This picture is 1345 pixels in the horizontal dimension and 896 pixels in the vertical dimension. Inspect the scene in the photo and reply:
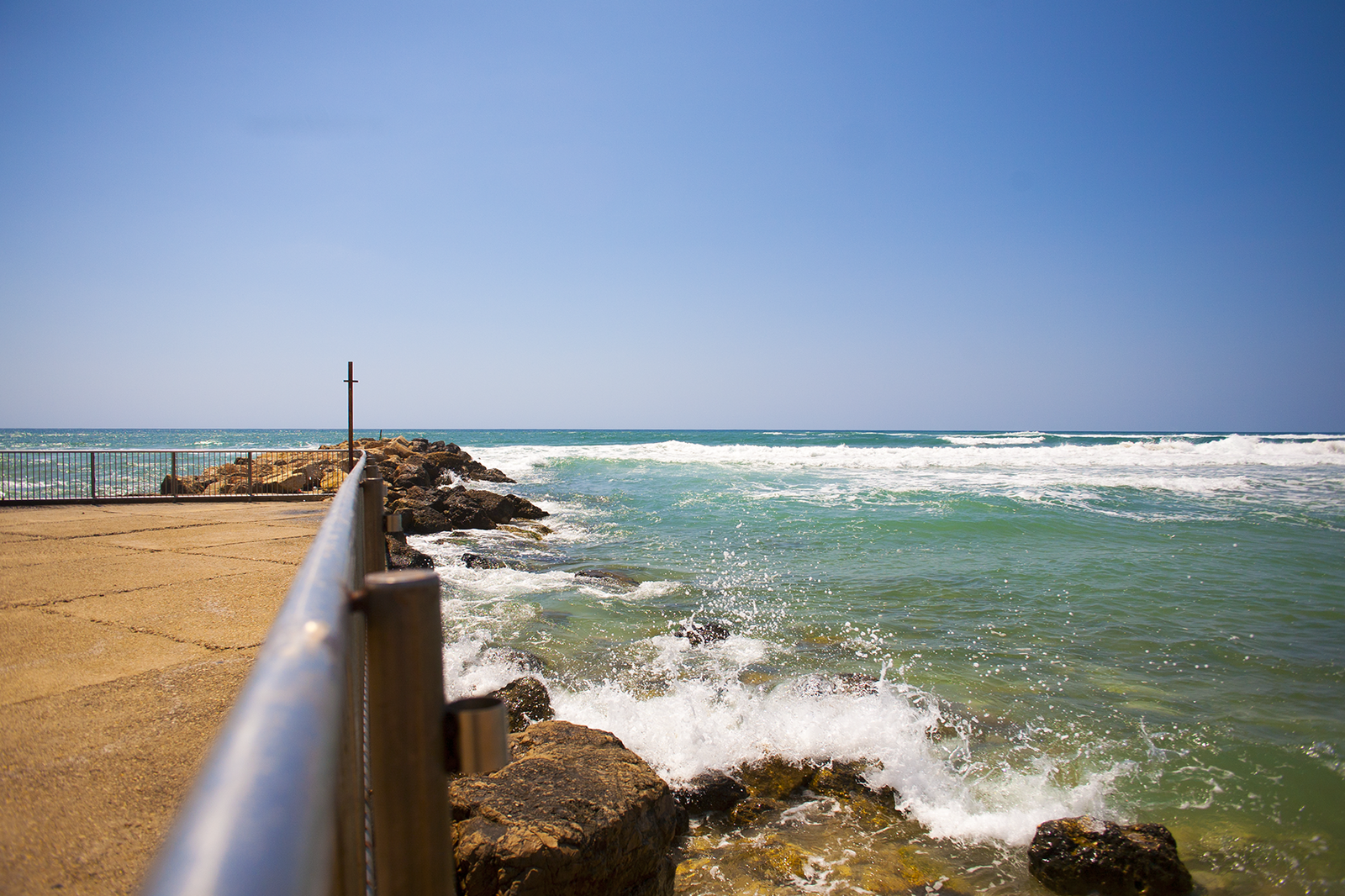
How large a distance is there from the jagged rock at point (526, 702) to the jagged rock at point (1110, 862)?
3.80 metres

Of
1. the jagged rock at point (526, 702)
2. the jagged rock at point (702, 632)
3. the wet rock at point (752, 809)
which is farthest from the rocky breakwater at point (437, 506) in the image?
the wet rock at point (752, 809)

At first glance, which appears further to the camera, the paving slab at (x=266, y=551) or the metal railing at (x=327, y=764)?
the paving slab at (x=266, y=551)

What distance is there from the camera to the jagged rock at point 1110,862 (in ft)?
14.4

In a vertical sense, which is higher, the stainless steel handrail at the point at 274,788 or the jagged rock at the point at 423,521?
the stainless steel handrail at the point at 274,788

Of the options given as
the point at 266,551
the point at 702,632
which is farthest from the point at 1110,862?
the point at 266,551

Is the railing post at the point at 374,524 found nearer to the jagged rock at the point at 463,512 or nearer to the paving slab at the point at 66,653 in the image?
the paving slab at the point at 66,653

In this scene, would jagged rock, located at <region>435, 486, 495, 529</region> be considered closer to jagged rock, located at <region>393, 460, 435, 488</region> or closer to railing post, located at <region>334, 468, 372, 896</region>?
jagged rock, located at <region>393, 460, 435, 488</region>

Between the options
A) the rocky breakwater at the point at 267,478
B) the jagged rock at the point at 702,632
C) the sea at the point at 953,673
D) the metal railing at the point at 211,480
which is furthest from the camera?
the rocky breakwater at the point at 267,478

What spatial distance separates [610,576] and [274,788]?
1184 centimetres

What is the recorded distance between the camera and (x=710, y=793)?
17.3ft

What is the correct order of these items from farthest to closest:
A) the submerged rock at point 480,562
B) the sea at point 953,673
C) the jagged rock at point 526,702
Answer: the submerged rock at point 480,562, the jagged rock at point 526,702, the sea at point 953,673

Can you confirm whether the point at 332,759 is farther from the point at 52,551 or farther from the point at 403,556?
the point at 403,556

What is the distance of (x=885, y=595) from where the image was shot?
36.1 ft

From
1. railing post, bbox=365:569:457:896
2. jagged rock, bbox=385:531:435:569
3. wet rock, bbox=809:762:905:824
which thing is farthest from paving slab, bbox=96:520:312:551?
railing post, bbox=365:569:457:896
